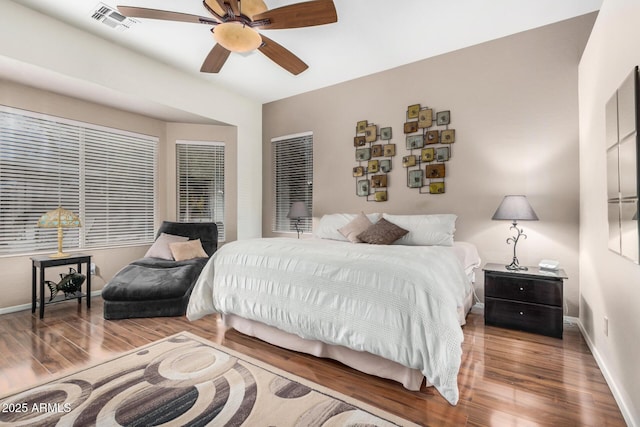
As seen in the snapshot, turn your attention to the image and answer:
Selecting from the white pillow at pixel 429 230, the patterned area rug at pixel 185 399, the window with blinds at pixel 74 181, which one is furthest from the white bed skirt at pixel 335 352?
the window with blinds at pixel 74 181

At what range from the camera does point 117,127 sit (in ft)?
14.3

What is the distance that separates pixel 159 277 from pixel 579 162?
4.50 meters

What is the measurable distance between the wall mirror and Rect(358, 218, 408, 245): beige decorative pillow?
1.73 m

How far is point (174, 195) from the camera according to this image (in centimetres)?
500

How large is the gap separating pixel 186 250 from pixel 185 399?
2.57 m

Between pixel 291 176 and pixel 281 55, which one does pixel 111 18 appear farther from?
pixel 291 176

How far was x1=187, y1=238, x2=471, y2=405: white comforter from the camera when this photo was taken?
1721mm

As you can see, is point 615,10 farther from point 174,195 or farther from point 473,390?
point 174,195

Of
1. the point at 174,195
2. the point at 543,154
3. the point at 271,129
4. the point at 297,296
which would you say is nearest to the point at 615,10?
the point at 543,154

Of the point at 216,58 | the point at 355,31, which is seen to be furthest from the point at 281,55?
the point at 355,31

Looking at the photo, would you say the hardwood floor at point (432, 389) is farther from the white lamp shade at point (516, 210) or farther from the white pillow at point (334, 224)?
the white pillow at point (334, 224)

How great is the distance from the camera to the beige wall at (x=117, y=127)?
346 centimetres

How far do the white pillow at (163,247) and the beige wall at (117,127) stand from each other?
25.2 inches

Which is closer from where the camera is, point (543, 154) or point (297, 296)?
point (297, 296)
